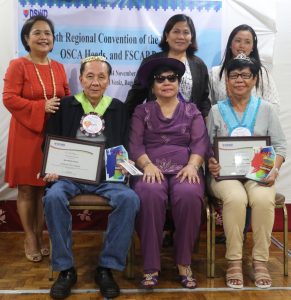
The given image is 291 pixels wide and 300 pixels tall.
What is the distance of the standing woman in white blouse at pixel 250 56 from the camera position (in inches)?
131

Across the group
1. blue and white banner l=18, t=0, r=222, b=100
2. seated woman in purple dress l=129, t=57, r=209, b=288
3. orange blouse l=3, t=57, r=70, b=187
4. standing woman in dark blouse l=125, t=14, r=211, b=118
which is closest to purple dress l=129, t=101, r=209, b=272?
seated woman in purple dress l=129, t=57, r=209, b=288

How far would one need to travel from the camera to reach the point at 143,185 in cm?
280

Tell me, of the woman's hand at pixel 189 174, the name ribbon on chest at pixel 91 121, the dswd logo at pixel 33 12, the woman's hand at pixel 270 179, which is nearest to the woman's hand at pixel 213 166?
the woman's hand at pixel 189 174

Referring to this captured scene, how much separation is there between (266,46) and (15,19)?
1966mm

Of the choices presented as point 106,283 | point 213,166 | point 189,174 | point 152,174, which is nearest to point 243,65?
point 213,166

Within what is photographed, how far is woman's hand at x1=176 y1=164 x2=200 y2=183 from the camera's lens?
283 centimetres

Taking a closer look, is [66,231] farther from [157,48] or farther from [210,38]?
[210,38]

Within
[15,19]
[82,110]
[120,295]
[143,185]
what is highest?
[15,19]

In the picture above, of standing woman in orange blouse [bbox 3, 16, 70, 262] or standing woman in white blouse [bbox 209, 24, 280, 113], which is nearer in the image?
standing woman in orange blouse [bbox 3, 16, 70, 262]

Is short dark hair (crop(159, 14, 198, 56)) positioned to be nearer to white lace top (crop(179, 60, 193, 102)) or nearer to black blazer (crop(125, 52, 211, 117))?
black blazer (crop(125, 52, 211, 117))

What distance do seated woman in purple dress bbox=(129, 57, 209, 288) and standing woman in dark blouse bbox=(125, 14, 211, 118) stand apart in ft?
0.91

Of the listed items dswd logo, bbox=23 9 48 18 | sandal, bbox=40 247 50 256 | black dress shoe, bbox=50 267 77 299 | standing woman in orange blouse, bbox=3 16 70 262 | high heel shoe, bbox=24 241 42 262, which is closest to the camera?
black dress shoe, bbox=50 267 77 299

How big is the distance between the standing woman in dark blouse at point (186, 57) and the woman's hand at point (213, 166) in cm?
50

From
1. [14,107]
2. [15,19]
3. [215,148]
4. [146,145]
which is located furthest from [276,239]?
[15,19]
